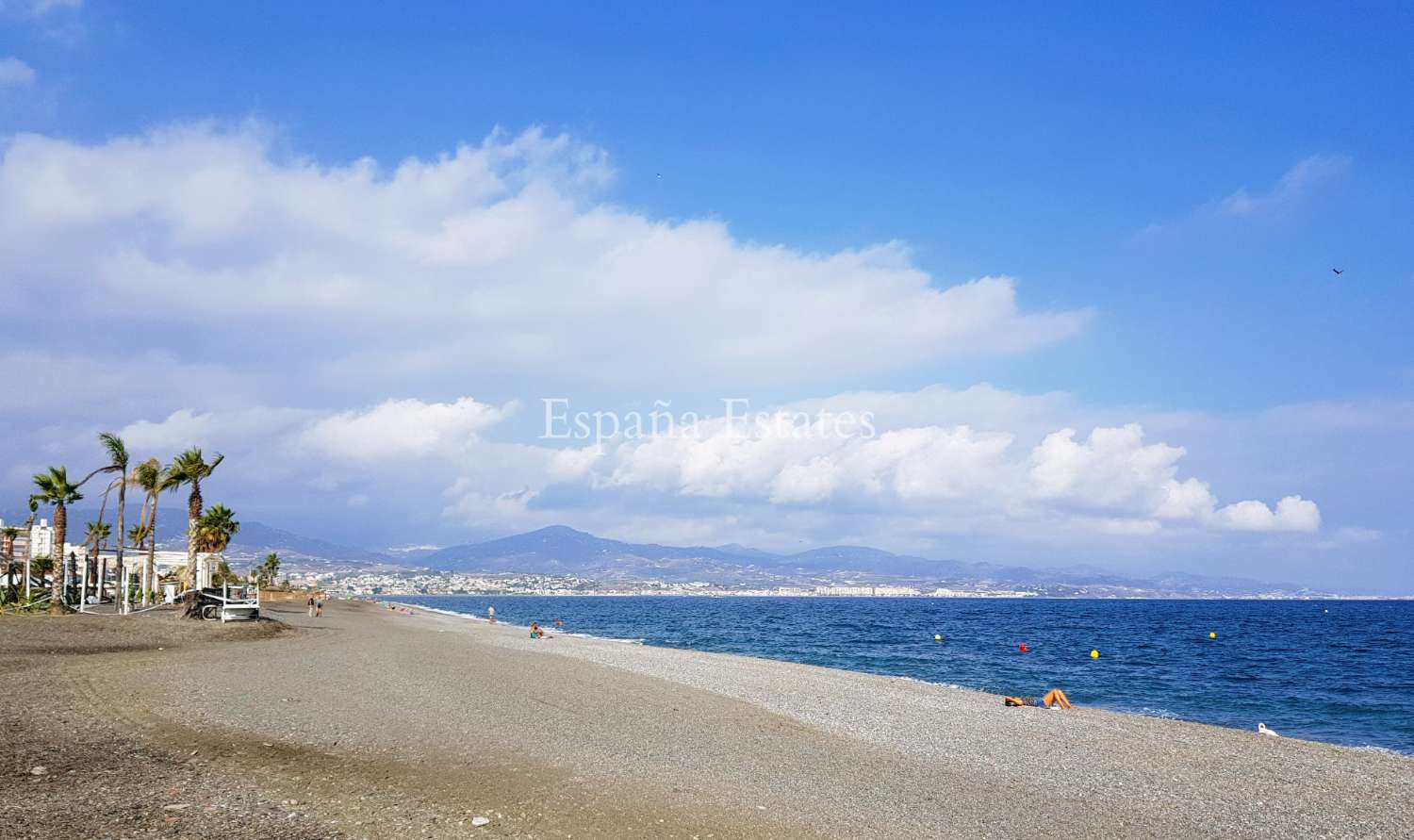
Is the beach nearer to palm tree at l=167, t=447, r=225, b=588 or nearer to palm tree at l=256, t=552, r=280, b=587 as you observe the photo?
palm tree at l=167, t=447, r=225, b=588

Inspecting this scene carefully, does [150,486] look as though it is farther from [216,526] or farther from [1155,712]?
[1155,712]

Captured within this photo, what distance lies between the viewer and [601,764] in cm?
1312

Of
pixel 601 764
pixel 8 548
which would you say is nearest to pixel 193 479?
pixel 8 548

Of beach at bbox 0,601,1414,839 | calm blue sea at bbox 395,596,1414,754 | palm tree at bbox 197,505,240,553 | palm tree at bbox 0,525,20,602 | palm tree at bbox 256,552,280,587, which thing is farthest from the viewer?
palm tree at bbox 256,552,280,587

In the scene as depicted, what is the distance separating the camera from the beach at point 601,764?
9789mm

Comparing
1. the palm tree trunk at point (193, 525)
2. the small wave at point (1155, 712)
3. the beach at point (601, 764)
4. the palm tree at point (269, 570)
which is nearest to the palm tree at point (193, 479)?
the palm tree trunk at point (193, 525)

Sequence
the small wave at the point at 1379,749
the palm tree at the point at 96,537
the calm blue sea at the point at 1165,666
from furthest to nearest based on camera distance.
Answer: the palm tree at the point at 96,537
the calm blue sea at the point at 1165,666
the small wave at the point at 1379,749

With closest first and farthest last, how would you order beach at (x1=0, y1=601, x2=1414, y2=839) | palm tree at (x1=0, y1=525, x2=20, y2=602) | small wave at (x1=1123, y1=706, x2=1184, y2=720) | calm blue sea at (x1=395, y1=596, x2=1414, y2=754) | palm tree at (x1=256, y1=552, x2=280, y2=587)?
1. beach at (x1=0, y1=601, x2=1414, y2=839)
2. small wave at (x1=1123, y1=706, x2=1184, y2=720)
3. calm blue sea at (x1=395, y1=596, x2=1414, y2=754)
4. palm tree at (x1=0, y1=525, x2=20, y2=602)
5. palm tree at (x1=256, y1=552, x2=280, y2=587)

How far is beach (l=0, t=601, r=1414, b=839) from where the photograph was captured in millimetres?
9789

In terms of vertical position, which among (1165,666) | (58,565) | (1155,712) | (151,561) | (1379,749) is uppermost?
(58,565)

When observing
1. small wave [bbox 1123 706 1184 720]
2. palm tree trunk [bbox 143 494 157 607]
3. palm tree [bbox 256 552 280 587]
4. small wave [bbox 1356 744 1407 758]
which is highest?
palm tree trunk [bbox 143 494 157 607]

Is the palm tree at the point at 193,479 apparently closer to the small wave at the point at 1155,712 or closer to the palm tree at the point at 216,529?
the palm tree at the point at 216,529

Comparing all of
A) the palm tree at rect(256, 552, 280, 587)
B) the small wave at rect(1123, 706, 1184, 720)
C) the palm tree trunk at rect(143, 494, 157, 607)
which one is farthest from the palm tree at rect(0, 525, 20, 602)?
the small wave at rect(1123, 706, 1184, 720)

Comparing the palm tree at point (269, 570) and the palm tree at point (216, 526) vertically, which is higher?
the palm tree at point (216, 526)
